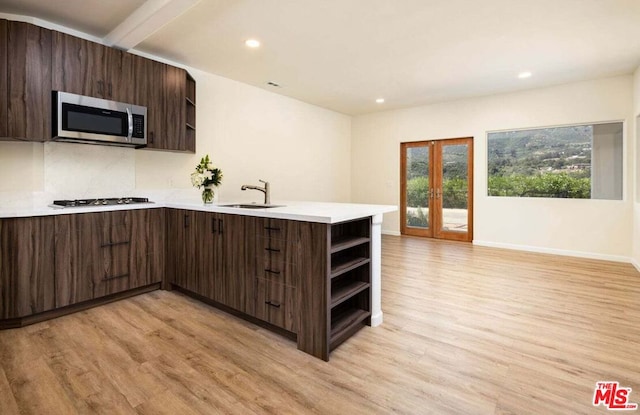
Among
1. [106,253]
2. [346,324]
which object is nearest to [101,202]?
[106,253]

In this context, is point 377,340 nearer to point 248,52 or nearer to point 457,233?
point 248,52

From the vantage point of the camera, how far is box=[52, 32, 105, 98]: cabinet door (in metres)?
2.79

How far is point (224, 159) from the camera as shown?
471 cm

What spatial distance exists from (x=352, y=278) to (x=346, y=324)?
0.40m

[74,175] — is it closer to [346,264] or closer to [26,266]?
[26,266]

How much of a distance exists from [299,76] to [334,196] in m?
3.07

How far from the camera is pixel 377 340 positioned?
2340 mm

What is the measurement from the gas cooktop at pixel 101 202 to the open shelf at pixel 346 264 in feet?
7.53

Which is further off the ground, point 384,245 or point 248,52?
point 248,52

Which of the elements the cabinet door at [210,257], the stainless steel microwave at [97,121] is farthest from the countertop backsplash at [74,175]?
the cabinet door at [210,257]

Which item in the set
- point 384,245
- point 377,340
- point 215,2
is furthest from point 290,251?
point 384,245

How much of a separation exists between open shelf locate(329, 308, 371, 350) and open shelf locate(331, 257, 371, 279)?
1.32ft

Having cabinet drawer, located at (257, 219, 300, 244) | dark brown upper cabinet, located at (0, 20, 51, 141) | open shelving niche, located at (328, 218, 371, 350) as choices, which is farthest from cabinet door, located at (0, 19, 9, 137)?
open shelving niche, located at (328, 218, 371, 350)

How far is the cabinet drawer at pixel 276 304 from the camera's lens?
7.36ft
